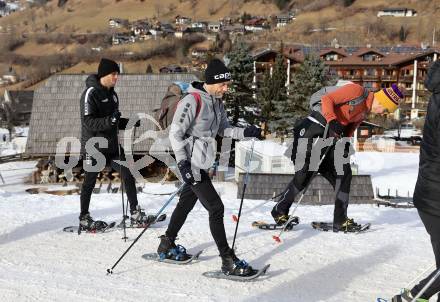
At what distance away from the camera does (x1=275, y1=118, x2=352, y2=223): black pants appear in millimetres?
6200

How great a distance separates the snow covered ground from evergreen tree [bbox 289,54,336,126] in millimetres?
28556

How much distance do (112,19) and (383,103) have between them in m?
166

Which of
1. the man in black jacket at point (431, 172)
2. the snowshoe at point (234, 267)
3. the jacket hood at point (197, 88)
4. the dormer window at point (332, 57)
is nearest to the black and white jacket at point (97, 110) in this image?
the jacket hood at point (197, 88)

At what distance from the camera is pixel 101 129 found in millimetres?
5883

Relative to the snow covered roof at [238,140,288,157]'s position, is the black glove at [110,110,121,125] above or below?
above

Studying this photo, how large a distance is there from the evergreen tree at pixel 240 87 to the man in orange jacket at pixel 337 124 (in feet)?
90.8

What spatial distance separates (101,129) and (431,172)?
3721mm

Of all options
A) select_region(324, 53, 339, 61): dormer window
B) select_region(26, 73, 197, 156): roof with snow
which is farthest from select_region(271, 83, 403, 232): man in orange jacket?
select_region(324, 53, 339, 61): dormer window

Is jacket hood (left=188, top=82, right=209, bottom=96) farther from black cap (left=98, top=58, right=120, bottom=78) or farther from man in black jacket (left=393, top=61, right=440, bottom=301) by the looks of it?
man in black jacket (left=393, top=61, right=440, bottom=301)

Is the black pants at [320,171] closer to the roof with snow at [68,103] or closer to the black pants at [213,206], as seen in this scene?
the black pants at [213,206]

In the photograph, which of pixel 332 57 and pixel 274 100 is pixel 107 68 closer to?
pixel 274 100

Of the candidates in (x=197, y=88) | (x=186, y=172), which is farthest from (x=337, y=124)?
(x=186, y=172)

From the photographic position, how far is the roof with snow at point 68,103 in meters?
26.6

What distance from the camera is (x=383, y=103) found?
5.80 metres
